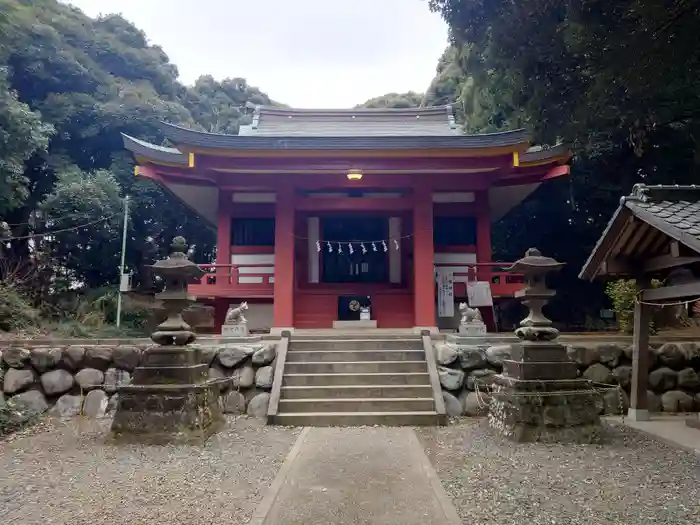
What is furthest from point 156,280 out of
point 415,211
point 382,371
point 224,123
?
point 382,371

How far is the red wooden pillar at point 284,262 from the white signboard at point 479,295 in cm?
431

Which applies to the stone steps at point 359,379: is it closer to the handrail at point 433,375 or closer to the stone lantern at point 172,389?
the handrail at point 433,375

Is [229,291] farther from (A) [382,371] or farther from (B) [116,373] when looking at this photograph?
(A) [382,371]

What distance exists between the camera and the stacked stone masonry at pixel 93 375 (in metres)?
7.94

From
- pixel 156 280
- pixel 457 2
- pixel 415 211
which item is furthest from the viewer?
pixel 156 280

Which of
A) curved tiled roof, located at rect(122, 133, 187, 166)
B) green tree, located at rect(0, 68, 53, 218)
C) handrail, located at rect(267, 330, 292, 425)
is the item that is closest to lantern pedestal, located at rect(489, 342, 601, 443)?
handrail, located at rect(267, 330, 292, 425)

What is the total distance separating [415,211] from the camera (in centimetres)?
1123

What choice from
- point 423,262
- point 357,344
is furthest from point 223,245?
point 357,344

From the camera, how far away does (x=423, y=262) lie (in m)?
10.9

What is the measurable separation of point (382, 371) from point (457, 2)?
5751 mm

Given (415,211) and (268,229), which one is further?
(268,229)

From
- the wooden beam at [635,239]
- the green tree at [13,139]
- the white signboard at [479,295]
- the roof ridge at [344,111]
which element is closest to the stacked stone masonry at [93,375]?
the white signboard at [479,295]

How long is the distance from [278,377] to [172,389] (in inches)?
82.3

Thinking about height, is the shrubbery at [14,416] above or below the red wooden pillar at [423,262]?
below
